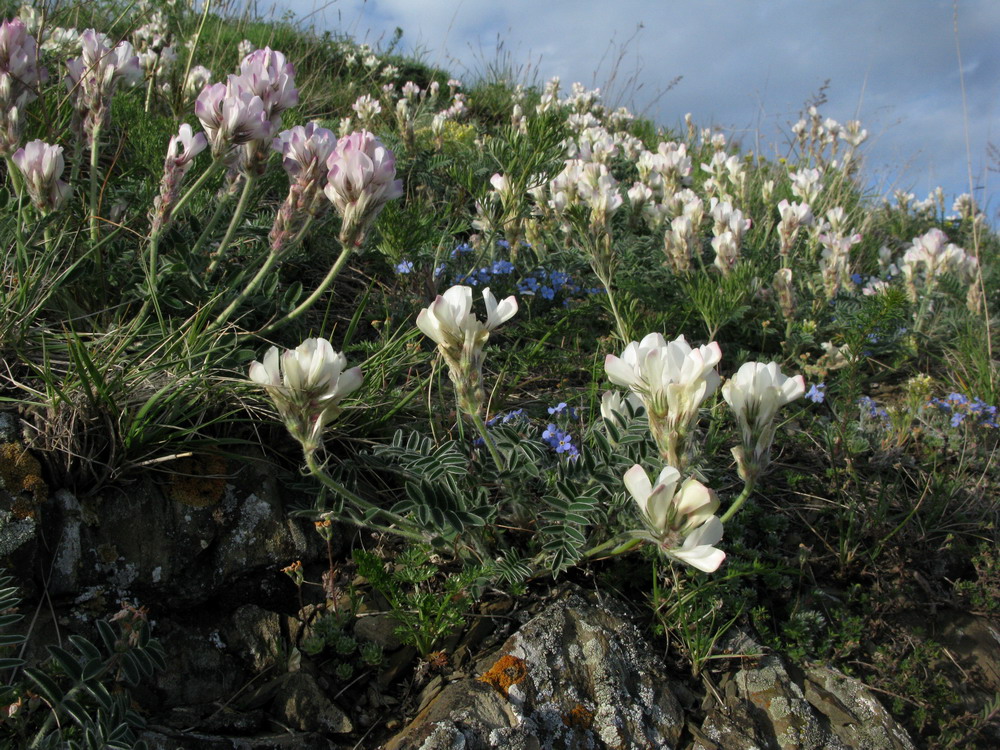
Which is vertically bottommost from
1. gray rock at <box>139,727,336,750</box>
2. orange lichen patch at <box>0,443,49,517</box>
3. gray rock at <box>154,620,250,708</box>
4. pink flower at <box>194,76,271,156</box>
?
gray rock at <box>154,620,250,708</box>

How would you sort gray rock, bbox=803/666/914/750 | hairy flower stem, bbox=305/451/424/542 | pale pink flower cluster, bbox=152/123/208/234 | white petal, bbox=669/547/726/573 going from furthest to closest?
pale pink flower cluster, bbox=152/123/208/234
gray rock, bbox=803/666/914/750
hairy flower stem, bbox=305/451/424/542
white petal, bbox=669/547/726/573

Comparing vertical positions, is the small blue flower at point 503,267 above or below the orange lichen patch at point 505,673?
above

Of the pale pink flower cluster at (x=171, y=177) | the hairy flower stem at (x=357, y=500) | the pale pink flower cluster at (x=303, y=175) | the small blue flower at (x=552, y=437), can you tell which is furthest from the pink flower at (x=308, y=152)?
the small blue flower at (x=552, y=437)

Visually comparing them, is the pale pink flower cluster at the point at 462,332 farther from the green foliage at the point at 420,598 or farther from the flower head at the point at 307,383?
the green foliage at the point at 420,598

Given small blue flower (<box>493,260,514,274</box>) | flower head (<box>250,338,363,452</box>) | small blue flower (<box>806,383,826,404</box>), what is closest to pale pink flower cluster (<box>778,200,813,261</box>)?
small blue flower (<box>806,383,826,404</box>)

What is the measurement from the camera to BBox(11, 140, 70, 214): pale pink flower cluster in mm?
2010

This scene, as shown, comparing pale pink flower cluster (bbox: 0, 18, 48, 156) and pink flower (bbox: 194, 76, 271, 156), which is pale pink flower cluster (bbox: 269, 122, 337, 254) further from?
pale pink flower cluster (bbox: 0, 18, 48, 156)

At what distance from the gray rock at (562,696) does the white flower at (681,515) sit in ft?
1.80

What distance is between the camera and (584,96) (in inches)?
284

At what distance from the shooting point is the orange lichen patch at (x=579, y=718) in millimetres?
1665

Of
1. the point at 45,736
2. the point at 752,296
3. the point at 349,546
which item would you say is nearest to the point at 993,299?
the point at 752,296

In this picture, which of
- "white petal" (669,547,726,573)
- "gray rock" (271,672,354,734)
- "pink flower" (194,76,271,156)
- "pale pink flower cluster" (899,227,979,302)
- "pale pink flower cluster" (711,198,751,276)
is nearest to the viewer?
"white petal" (669,547,726,573)

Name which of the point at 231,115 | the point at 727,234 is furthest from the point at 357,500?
the point at 727,234

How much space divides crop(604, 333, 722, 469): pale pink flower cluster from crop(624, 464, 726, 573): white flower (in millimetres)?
146
